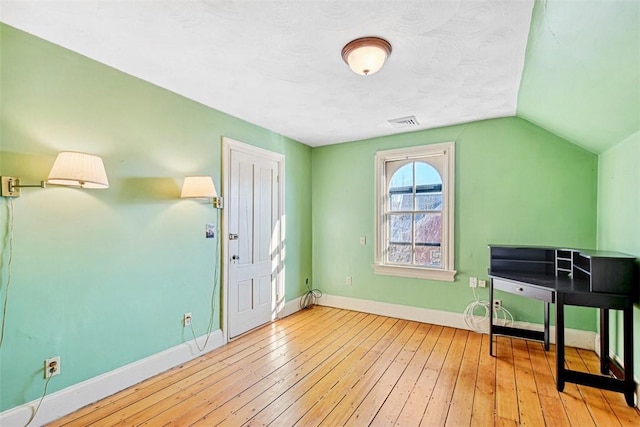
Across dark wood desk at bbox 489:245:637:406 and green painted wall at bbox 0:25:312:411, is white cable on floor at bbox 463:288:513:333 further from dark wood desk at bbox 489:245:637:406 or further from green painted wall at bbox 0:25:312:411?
green painted wall at bbox 0:25:312:411

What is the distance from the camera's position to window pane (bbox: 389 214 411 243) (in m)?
4.01

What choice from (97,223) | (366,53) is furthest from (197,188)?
(366,53)

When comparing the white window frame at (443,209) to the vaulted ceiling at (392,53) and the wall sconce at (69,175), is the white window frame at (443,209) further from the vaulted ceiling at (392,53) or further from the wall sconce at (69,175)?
the wall sconce at (69,175)

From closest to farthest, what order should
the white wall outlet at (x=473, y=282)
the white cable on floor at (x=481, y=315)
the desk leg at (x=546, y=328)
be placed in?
the desk leg at (x=546, y=328) → the white cable on floor at (x=481, y=315) → the white wall outlet at (x=473, y=282)

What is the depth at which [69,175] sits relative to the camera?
1865 millimetres

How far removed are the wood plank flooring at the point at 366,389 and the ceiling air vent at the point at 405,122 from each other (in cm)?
248

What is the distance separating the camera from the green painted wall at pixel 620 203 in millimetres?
2180

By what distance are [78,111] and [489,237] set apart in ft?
13.3

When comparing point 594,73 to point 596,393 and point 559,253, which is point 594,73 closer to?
point 559,253

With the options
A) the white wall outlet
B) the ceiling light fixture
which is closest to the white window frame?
the white wall outlet

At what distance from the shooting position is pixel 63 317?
206 cm

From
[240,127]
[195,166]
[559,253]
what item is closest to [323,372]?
[195,166]

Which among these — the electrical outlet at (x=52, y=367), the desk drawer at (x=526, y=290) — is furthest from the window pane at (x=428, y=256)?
the electrical outlet at (x=52, y=367)

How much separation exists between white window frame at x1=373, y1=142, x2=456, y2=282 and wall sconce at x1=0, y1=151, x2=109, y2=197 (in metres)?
3.14
